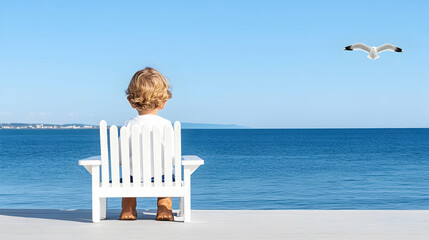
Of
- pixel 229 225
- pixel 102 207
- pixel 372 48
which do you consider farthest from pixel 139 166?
pixel 372 48

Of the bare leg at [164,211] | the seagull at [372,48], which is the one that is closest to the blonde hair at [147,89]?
the bare leg at [164,211]

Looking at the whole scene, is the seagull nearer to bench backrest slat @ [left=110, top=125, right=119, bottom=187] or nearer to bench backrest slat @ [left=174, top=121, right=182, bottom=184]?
bench backrest slat @ [left=174, top=121, right=182, bottom=184]

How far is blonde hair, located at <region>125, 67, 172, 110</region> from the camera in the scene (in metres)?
4.49

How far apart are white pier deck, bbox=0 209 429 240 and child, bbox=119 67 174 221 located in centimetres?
12

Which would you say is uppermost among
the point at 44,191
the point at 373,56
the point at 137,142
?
the point at 373,56

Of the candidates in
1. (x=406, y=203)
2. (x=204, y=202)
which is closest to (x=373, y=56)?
(x=406, y=203)

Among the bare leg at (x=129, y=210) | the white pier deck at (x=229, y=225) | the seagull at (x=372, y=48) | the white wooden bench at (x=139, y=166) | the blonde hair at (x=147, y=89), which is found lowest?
the white pier deck at (x=229, y=225)

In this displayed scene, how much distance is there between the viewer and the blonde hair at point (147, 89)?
449 centimetres

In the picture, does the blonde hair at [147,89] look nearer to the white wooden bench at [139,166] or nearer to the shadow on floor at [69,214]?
the white wooden bench at [139,166]

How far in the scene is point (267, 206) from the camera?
15.3m

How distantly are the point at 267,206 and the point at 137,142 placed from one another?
11.3 meters

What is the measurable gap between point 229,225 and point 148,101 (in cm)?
120

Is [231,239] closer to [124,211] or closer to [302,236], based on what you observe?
[302,236]

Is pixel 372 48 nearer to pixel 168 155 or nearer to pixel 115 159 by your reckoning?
pixel 168 155
